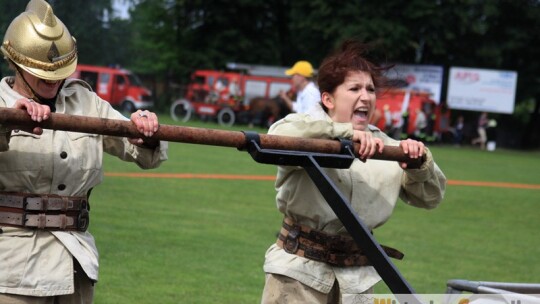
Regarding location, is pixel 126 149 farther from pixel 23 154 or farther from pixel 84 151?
pixel 23 154

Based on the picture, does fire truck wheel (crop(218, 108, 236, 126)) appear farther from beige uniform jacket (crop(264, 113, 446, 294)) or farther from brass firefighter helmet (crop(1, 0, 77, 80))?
brass firefighter helmet (crop(1, 0, 77, 80))

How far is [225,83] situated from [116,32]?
662 cm

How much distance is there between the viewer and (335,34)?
2158 inches

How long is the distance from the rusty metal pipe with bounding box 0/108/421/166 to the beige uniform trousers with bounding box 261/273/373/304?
0.83m

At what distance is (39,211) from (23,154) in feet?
0.81

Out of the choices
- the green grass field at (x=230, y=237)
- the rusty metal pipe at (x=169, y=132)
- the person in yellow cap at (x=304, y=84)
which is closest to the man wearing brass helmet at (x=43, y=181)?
the rusty metal pipe at (x=169, y=132)

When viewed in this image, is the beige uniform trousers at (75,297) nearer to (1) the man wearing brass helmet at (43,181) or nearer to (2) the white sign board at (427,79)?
(1) the man wearing brass helmet at (43,181)

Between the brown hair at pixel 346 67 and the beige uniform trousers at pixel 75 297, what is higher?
the brown hair at pixel 346 67

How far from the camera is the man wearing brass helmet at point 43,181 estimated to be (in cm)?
411

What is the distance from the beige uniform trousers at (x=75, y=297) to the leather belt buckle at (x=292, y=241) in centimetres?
88

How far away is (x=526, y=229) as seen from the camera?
1483 cm

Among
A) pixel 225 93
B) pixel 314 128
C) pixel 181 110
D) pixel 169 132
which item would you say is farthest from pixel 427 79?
pixel 169 132

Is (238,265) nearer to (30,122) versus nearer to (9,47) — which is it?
(9,47)

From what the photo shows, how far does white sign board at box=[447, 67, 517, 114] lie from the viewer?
50000 mm
